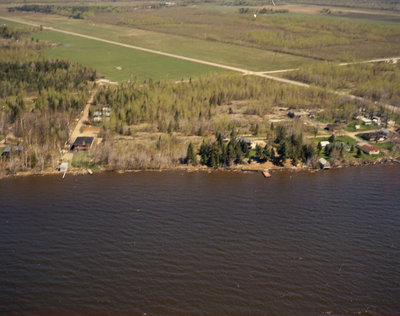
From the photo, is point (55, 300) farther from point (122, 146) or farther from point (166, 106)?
point (166, 106)

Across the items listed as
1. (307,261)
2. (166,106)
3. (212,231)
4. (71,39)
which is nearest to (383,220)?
(307,261)

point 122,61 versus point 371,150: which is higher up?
point 122,61

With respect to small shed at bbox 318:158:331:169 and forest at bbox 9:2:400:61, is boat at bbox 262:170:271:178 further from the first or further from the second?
forest at bbox 9:2:400:61

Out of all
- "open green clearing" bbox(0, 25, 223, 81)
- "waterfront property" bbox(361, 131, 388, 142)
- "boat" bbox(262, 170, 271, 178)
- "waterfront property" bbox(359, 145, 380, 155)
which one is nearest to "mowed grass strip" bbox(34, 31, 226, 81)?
"open green clearing" bbox(0, 25, 223, 81)

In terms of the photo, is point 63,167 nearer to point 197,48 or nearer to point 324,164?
point 324,164

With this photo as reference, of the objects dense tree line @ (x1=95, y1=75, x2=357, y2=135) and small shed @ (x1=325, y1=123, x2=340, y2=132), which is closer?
dense tree line @ (x1=95, y1=75, x2=357, y2=135)

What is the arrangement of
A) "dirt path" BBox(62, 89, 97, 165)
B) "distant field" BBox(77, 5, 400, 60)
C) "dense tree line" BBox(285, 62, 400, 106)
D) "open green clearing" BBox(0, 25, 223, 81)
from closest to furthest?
"dirt path" BBox(62, 89, 97, 165)
"dense tree line" BBox(285, 62, 400, 106)
"open green clearing" BBox(0, 25, 223, 81)
"distant field" BBox(77, 5, 400, 60)

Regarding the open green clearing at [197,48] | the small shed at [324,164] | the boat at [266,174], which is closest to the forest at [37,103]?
the boat at [266,174]

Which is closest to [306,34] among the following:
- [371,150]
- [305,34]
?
[305,34]

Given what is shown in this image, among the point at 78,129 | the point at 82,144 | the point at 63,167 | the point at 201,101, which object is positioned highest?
the point at 201,101
